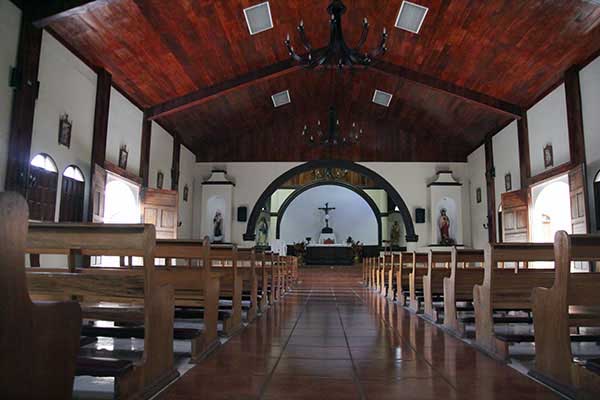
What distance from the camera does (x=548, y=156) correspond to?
7.58 meters

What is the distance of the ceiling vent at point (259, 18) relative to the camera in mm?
6918

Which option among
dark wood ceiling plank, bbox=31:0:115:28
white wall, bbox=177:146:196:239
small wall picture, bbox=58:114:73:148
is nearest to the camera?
dark wood ceiling plank, bbox=31:0:115:28

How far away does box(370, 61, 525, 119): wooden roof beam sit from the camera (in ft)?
28.1

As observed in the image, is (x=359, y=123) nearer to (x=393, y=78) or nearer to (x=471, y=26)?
(x=393, y=78)

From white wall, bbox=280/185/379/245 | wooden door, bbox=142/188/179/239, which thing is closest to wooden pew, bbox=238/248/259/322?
wooden door, bbox=142/188/179/239

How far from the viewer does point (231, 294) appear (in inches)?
149

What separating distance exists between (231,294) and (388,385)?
2.00 metres

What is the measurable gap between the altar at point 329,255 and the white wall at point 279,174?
13.0 feet

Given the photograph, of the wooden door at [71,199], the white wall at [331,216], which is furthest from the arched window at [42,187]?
the white wall at [331,216]

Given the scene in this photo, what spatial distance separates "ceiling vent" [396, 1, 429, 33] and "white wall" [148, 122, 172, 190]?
5178mm

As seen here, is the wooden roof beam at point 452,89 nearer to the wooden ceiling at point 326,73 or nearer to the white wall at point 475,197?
the wooden ceiling at point 326,73

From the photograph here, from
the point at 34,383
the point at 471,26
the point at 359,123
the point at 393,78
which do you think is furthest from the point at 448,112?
the point at 34,383

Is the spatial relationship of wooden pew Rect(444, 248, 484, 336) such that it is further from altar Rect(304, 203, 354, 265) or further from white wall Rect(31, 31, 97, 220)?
altar Rect(304, 203, 354, 265)

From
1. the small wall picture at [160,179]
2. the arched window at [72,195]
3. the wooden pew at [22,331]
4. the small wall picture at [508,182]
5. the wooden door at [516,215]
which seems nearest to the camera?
the wooden pew at [22,331]
